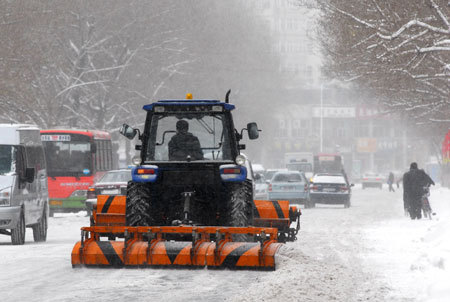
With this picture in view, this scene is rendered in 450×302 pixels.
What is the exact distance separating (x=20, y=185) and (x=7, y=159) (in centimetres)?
54

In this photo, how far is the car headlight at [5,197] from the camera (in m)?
18.9

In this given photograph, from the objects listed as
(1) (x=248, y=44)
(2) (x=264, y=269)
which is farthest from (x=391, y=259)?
(1) (x=248, y=44)

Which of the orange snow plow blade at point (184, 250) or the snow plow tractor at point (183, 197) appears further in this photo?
the snow plow tractor at point (183, 197)

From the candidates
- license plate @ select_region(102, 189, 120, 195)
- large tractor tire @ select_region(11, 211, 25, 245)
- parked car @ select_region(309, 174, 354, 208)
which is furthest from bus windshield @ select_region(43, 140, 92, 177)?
large tractor tire @ select_region(11, 211, 25, 245)

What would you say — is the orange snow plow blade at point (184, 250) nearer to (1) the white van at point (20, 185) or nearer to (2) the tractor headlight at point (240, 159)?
(2) the tractor headlight at point (240, 159)

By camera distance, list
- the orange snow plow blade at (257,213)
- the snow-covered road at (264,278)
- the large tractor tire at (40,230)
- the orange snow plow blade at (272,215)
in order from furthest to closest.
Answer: the large tractor tire at (40,230), the orange snow plow blade at (272,215), the orange snow plow blade at (257,213), the snow-covered road at (264,278)

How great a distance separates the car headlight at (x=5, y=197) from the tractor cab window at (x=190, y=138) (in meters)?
5.69

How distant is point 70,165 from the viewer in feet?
119

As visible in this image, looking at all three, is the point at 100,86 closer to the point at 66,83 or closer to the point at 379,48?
the point at 66,83

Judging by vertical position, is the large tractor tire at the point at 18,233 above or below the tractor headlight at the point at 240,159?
below

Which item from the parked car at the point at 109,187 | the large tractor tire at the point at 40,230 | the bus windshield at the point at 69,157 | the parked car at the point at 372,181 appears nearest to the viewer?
the large tractor tire at the point at 40,230

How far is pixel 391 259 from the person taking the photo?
620 inches

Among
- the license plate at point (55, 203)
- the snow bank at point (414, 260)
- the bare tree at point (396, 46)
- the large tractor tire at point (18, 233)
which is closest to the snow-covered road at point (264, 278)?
the snow bank at point (414, 260)

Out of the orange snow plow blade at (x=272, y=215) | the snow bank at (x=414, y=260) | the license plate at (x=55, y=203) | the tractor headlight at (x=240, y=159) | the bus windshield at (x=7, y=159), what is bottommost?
the snow bank at (x=414, y=260)
